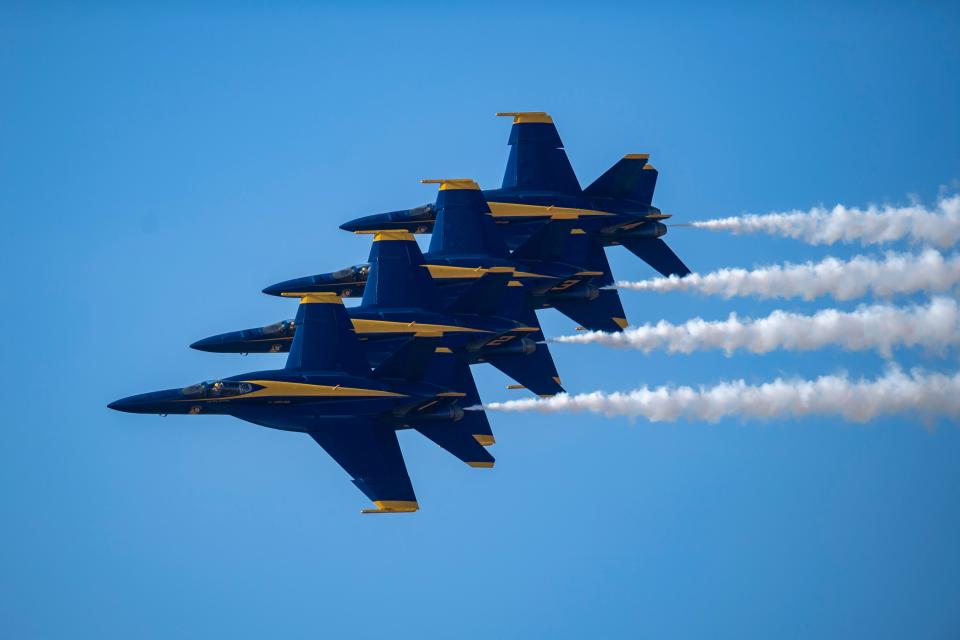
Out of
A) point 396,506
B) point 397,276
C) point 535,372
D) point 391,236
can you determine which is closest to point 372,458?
point 396,506

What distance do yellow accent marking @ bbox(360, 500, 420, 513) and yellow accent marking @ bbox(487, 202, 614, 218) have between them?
19.1 metres

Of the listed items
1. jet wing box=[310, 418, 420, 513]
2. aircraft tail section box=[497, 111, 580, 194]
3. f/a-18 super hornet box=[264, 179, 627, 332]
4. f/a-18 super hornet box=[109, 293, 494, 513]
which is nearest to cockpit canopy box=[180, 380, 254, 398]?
f/a-18 super hornet box=[109, 293, 494, 513]

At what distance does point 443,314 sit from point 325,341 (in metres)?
7.02

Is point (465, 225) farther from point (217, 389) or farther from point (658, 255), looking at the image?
point (217, 389)

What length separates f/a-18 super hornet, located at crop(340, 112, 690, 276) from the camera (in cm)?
9069

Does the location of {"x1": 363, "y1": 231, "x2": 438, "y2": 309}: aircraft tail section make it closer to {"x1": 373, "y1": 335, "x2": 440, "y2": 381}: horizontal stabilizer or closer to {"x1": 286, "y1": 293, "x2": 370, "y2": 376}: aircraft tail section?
{"x1": 286, "y1": 293, "x2": 370, "y2": 376}: aircraft tail section

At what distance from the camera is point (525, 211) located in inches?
3573

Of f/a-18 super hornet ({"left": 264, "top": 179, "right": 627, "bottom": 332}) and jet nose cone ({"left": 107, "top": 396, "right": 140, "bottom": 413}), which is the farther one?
f/a-18 super hornet ({"left": 264, "top": 179, "right": 627, "bottom": 332})

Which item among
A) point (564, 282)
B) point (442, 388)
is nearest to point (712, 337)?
point (564, 282)

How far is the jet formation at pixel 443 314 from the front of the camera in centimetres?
7712

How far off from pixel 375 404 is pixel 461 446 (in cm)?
466

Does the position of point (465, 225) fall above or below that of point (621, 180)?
below

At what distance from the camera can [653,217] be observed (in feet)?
298

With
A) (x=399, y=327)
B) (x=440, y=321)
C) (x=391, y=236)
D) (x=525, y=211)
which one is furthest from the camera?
(x=525, y=211)
